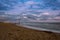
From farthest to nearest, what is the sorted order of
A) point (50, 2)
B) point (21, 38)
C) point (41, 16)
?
point (50, 2), point (41, 16), point (21, 38)

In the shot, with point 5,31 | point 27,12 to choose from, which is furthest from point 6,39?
point 27,12

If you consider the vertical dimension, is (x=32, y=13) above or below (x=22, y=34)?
above

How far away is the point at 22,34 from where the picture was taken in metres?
0.93

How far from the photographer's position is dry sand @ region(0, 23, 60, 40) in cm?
92

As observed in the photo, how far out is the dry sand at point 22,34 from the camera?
0.92 m

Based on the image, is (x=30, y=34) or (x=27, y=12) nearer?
(x=30, y=34)

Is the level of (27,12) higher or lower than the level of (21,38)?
higher

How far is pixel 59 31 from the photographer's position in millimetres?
930

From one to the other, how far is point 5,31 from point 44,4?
407 millimetres

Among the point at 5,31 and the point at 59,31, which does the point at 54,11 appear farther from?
the point at 5,31

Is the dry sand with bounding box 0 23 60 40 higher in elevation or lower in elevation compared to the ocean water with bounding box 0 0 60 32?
lower

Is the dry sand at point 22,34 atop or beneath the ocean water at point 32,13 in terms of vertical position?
beneath

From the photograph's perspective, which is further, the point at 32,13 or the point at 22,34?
the point at 32,13

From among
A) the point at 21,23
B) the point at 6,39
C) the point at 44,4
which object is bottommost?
the point at 6,39
